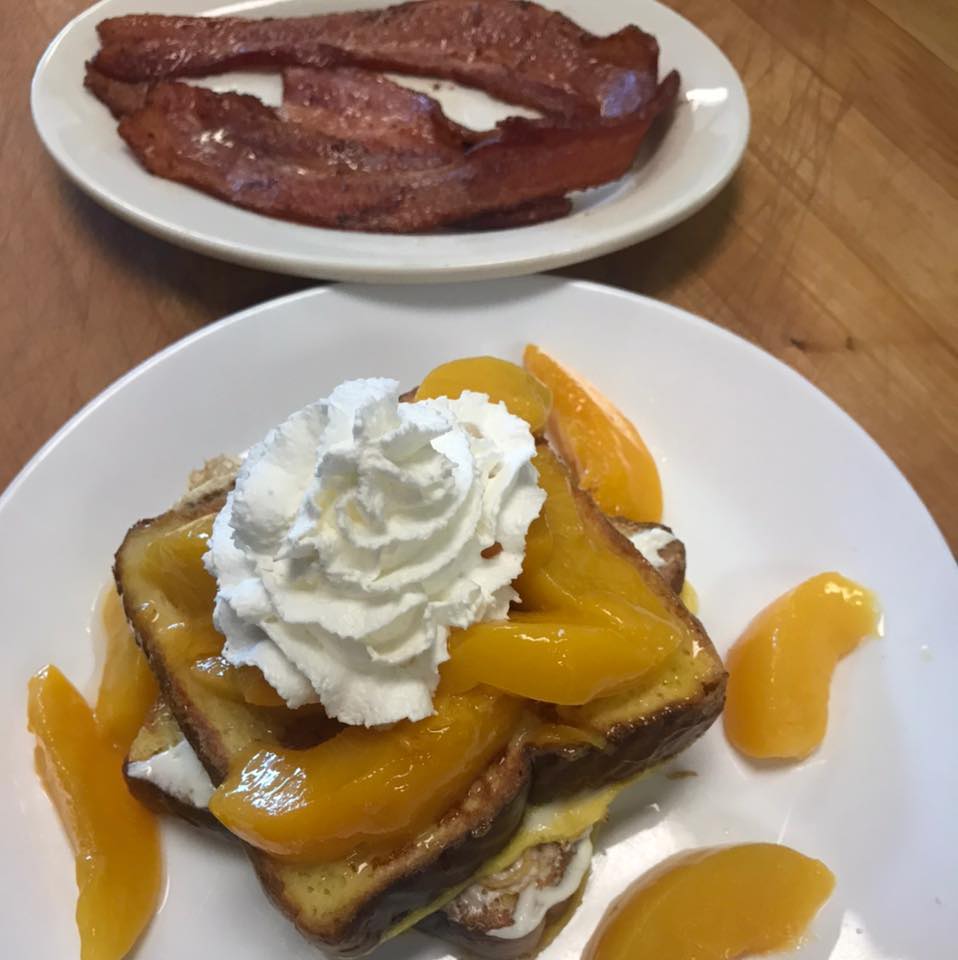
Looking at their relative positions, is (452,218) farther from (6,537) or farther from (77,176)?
(6,537)

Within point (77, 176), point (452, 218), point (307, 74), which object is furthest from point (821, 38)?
point (77, 176)

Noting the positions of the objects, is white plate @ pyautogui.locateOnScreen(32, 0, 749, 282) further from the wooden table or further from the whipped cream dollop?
the whipped cream dollop

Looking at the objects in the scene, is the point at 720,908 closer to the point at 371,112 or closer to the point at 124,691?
the point at 124,691

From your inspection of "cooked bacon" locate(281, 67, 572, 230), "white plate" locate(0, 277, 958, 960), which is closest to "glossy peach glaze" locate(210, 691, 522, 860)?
"white plate" locate(0, 277, 958, 960)

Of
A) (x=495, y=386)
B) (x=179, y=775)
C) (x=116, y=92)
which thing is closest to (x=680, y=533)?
(x=495, y=386)

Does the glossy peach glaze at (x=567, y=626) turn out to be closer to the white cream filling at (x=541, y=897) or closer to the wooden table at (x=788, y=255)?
the white cream filling at (x=541, y=897)

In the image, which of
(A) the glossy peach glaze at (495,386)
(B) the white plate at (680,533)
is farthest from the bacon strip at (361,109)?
(A) the glossy peach glaze at (495,386)
